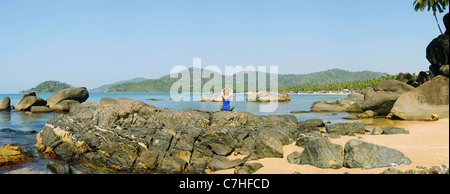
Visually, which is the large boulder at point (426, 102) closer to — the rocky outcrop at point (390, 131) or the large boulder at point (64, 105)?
the rocky outcrop at point (390, 131)

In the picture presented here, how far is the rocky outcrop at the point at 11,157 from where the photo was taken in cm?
1113

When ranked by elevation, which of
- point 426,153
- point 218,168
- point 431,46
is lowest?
point 218,168

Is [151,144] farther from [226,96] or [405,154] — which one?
[405,154]

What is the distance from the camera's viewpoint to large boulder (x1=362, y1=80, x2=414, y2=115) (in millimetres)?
28344

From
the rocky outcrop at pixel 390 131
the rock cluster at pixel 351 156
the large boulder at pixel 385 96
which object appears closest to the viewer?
the rock cluster at pixel 351 156

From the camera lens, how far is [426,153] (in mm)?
10195

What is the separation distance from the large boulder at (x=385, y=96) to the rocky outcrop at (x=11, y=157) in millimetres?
29561

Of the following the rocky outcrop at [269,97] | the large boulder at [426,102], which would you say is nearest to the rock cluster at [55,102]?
the large boulder at [426,102]

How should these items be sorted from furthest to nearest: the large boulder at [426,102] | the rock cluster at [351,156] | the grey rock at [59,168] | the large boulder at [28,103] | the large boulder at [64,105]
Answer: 1. the large boulder at [28,103]
2. the large boulder at [64,105]
3. the large boulder at [426,102]
4. the grey rock at [59,168]
5. the rock cluster at [351,156]

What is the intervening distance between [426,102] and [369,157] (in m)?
14.9

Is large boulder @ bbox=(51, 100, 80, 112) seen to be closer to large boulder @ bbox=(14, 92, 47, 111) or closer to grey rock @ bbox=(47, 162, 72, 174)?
large boulder @ bbox=(14, 92, 47, 111)
